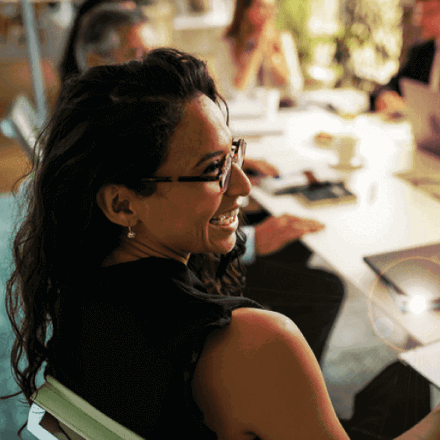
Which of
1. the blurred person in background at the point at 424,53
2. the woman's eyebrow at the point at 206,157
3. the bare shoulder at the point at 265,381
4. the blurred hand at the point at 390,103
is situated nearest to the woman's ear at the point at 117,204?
the woman's eyebrow at the point at 206,157

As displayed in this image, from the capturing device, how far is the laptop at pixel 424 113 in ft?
5.39

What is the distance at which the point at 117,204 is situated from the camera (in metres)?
0.71

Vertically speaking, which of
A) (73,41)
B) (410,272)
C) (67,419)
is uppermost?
(73,41)

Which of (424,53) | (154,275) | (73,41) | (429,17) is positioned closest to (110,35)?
(73,41)

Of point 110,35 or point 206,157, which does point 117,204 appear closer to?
point 206,157

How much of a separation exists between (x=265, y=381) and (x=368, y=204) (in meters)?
1.09

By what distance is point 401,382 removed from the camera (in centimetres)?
162

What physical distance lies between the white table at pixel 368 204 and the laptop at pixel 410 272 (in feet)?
0.11

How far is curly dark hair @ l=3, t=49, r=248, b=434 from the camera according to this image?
0.66 m

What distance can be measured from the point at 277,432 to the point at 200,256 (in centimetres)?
50

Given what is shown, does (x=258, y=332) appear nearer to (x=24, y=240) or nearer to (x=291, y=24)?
(x=24, y=240)

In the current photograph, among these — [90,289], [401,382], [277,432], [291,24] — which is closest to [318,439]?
[277,432]

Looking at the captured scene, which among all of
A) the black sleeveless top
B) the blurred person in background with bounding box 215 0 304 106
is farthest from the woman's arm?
the black sleeveless top

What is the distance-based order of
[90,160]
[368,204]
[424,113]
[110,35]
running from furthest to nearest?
[110,35] → [424,113] → [368,204] → [90,160]
